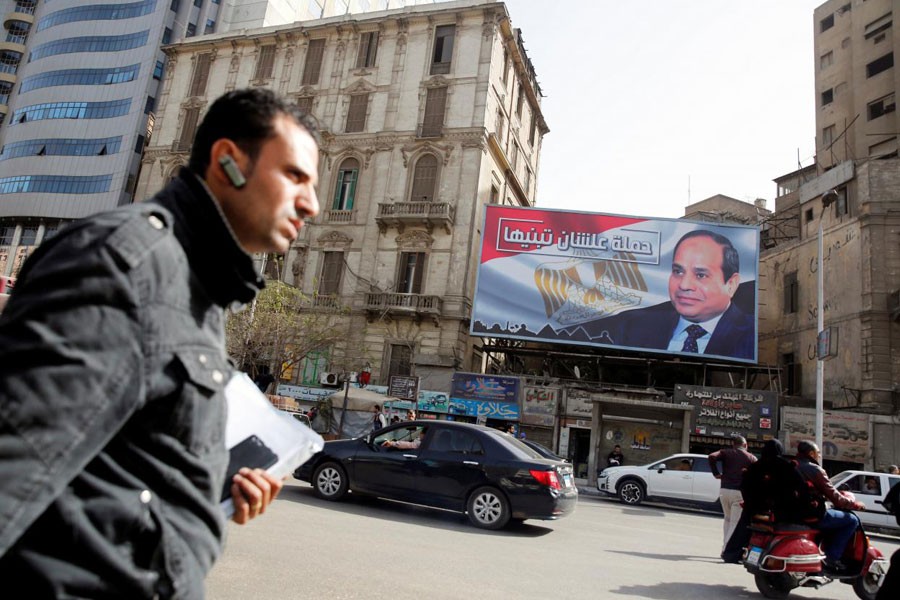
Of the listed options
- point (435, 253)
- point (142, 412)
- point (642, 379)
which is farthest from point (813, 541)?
point (642, 379)

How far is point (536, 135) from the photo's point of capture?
42156 millimetres

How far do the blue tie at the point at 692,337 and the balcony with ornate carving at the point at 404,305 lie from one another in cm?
1106

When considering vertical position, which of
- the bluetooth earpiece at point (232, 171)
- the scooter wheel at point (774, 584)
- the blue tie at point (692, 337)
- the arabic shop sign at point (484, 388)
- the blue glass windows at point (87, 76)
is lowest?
the scooter wheel at point (774, 584)

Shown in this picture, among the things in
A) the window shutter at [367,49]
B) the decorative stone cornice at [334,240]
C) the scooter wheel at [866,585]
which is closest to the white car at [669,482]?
the scooter wheel at [866,585]

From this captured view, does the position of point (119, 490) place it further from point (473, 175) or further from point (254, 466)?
point (473, 175)

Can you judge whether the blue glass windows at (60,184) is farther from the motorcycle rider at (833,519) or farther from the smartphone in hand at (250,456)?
the smartphone in hand at (250,456)

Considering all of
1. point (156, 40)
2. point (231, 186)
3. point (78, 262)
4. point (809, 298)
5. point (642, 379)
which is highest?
point (156, 40)

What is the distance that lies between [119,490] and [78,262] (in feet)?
1.34

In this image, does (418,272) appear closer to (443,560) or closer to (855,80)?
(443,560)

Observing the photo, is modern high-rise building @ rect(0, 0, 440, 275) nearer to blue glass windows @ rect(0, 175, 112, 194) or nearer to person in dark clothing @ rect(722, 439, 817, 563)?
blue glass windows @ rect(0, 175, 112, 194)

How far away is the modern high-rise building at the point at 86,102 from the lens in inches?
1767

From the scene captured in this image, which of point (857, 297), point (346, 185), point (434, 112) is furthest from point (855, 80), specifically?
point (346, 185)

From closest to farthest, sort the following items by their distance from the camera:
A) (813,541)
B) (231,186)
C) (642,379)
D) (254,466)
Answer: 1. (231,186)
2. (254,466)
3. (813,541)
4. (642,379)

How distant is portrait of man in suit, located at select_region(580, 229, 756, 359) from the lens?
26.2 meters
